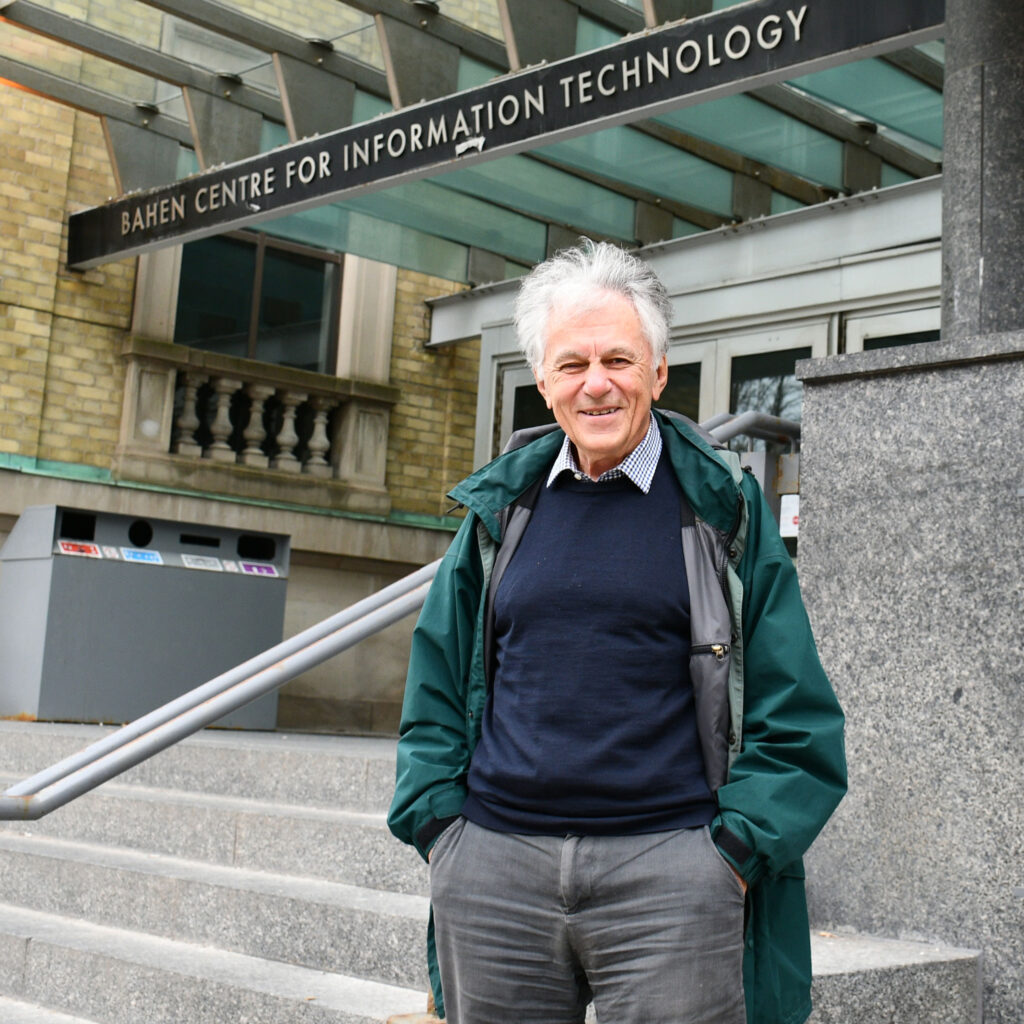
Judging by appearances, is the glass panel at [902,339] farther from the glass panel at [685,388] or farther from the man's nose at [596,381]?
the man's nose at [596,381]

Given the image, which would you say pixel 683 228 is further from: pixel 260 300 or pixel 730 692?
pixel 730 692

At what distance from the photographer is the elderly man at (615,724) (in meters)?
1.87

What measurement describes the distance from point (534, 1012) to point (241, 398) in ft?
29.3

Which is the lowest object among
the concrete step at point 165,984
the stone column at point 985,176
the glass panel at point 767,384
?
the concrete step at point 165,984

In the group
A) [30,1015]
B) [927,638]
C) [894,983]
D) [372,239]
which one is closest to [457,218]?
[372,239]

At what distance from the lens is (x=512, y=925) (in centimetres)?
191

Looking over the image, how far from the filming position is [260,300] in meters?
10.6

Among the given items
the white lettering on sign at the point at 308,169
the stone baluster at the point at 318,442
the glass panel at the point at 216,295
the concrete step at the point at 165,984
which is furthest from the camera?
the stone baluster at the point at 318,442

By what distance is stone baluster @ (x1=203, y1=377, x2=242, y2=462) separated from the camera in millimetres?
10109

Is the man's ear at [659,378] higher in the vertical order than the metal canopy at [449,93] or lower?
lower

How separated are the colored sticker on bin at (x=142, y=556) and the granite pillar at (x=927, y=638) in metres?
5.65

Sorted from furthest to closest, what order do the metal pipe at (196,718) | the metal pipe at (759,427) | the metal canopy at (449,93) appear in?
the metal canopy at (449,93) → the metal pipe at (759,427) → the metal pipe at (196,718)

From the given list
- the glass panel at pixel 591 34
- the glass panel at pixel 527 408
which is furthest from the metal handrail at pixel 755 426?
the glass panel at pixel 527 408

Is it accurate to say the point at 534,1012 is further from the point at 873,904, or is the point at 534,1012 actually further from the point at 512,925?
the point at 873,904
